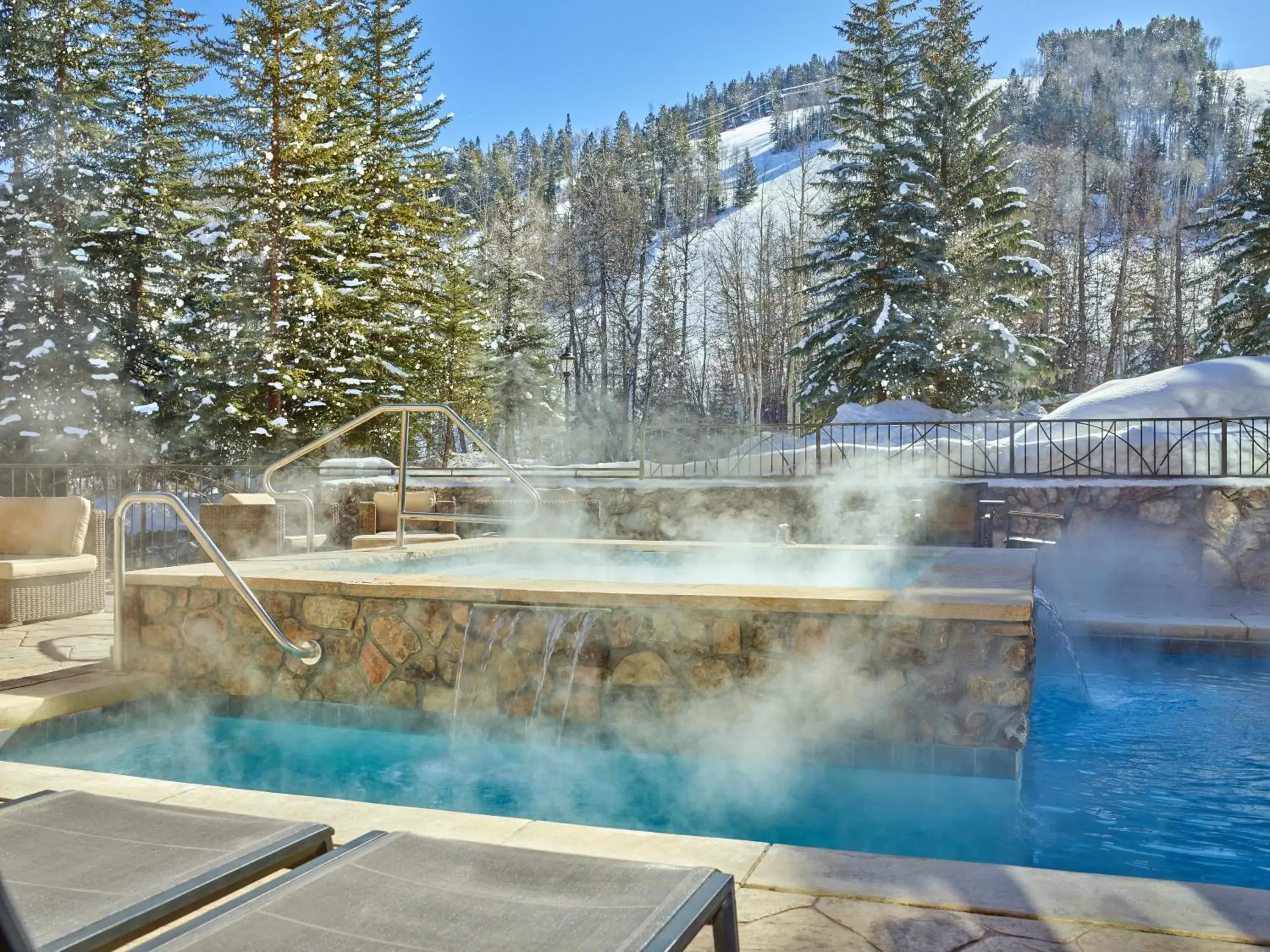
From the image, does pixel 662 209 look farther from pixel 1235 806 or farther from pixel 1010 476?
pixel 1235 806

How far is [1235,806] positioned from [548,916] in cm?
315

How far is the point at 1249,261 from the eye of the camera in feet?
55.7

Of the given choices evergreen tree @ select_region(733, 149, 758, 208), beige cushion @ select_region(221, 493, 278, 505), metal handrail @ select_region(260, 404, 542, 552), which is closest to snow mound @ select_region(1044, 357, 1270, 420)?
metal handrail @ select_region(260, 404, 542, 552)

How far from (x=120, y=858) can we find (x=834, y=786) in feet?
8.26

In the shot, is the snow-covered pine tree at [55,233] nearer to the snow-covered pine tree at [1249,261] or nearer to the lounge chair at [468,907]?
the lounge chair at [468,907]

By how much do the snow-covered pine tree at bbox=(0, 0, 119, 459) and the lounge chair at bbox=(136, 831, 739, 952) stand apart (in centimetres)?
1525

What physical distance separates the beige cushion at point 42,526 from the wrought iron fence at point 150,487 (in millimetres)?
1368

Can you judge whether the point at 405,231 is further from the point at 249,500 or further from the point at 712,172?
the point at 712,172

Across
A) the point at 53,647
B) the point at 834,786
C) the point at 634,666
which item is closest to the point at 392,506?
the point at 53,647

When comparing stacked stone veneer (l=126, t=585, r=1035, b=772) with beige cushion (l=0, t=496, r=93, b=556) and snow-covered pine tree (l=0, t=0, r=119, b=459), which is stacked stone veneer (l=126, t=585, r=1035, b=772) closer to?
beige cushion (l=0, t=496, r=93, b=556)

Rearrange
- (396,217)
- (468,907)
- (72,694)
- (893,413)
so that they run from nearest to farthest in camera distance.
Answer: (468,907)
(72,694)
(893,413)
(396,217)

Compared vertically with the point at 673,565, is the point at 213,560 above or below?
above

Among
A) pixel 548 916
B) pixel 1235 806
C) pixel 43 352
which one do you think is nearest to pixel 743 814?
pixel 1235 806

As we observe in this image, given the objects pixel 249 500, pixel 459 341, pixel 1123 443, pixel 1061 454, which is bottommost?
pixel 249 500
